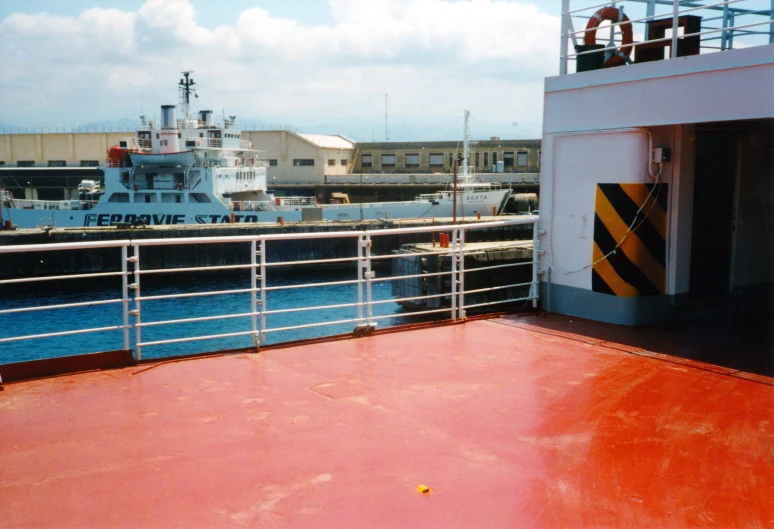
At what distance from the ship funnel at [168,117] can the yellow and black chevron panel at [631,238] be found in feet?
124

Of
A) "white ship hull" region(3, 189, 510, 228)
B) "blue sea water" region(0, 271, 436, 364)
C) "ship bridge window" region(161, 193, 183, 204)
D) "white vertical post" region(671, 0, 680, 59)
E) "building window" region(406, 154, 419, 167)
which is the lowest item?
"blue sea water" region(0, 271, 436, 364)

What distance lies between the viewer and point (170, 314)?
25.2 m

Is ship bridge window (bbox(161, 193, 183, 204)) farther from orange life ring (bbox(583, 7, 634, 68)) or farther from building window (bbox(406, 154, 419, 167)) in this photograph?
orange life ring (bbox(583, 7, 634, 68))

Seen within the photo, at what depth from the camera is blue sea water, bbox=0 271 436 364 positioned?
21359mm

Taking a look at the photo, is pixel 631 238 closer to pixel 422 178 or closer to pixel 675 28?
pixel 675 28

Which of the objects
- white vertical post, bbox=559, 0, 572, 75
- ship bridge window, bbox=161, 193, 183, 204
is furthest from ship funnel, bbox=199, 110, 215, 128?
white vertical post, bbox=559, 0, 572, 75

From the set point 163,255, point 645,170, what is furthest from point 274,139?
point 645,170

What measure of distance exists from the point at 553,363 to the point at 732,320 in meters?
2.72

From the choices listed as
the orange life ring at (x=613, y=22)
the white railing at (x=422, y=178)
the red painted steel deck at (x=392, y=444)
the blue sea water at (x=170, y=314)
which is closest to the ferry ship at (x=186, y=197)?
the blue sea water at (x=170, y=314)

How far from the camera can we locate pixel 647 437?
13.1 feet

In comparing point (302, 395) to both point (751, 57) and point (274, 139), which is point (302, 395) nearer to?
point (751, 57)

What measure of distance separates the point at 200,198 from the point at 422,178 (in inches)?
771

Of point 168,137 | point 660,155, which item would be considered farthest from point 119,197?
point 660,155

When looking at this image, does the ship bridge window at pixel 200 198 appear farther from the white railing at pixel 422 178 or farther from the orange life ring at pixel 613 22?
the orange life ring at pixel 613 22
